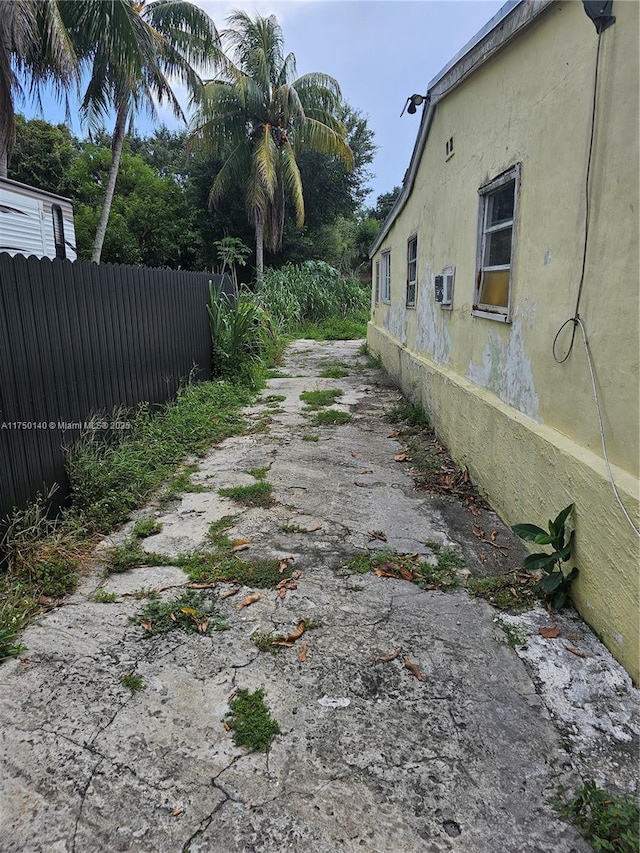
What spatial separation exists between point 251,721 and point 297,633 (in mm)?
571

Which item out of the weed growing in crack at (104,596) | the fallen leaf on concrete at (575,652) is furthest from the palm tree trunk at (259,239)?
the fallen leaf on concrete at (575,652)

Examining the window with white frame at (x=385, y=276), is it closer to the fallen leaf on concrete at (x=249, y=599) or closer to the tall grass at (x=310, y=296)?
the tall grass at (x=310, y=296)

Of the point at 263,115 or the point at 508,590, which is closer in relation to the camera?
the point at 508,590

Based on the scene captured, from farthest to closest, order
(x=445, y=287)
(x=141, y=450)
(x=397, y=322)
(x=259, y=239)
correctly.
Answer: (x=259, y=239), (x=397, y=322), (x=445, y=287), (x=141, y=450)

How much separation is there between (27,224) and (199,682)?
326 inches

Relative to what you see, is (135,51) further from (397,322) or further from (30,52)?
(397,322)

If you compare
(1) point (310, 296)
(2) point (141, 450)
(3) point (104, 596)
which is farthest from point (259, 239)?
(3) point (104, 596)

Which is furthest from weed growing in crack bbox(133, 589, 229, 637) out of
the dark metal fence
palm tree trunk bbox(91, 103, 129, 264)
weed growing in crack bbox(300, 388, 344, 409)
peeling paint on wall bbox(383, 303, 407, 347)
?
palm tree trunk bbox(91, 103, 129, 264)

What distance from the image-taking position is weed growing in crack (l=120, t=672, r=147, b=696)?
85.8 inches

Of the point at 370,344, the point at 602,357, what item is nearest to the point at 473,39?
the point at 602,357

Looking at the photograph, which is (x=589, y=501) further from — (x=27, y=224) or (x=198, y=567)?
(x=27, y=224)

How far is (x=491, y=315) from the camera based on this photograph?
4.09 m

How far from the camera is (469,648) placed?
2.44m

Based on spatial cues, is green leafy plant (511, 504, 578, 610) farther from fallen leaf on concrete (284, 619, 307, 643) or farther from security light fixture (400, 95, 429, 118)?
security light fixture (400, 95, 429, 118)
